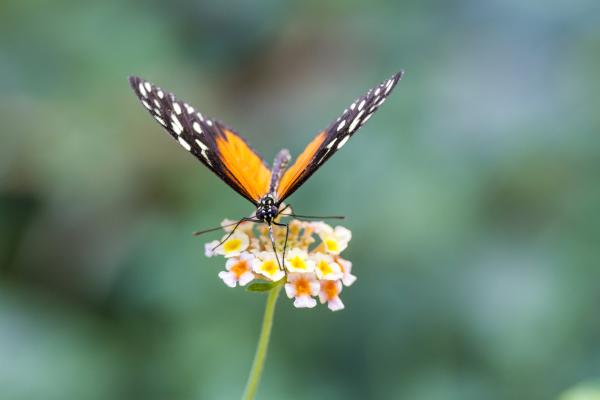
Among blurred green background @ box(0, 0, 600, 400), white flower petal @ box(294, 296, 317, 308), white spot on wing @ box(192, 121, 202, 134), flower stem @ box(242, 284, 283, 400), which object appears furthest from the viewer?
blurred green background @ box(0, 0, 600, 400)

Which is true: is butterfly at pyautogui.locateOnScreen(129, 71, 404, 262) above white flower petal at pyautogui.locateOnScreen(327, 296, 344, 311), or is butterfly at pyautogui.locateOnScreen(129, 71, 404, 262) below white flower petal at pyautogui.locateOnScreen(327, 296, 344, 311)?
above

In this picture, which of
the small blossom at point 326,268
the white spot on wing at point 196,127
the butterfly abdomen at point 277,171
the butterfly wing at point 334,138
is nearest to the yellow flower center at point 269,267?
the small blossom at point 326,268

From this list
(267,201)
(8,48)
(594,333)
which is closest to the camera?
(267,201)

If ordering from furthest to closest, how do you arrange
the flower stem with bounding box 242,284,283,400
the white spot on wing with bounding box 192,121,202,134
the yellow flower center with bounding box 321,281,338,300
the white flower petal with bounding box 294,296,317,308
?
the white spot on wing with bounding box 192,121,202,134
the yellow flower center with bounding box 321,281,338,300
the white flower petal with bounding box 294,296,317,308
the flower stem with bounding box 242,284,283,400

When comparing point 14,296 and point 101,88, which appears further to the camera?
point 101,88

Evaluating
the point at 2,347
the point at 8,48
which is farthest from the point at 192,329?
the point at 8,48

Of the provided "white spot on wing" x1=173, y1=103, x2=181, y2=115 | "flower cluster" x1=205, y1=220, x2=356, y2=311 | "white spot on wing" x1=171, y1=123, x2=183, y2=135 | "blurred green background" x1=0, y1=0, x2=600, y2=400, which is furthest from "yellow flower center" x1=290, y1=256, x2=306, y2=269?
"blurred green background" x1=0, y1=0, x2=600, y2=400

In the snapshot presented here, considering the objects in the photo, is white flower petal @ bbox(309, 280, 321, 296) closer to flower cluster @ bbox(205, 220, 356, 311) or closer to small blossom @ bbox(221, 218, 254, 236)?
flower cluster @ bbox(205, 220, 356, 311)

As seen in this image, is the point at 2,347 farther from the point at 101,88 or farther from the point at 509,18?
the point at 509,18
